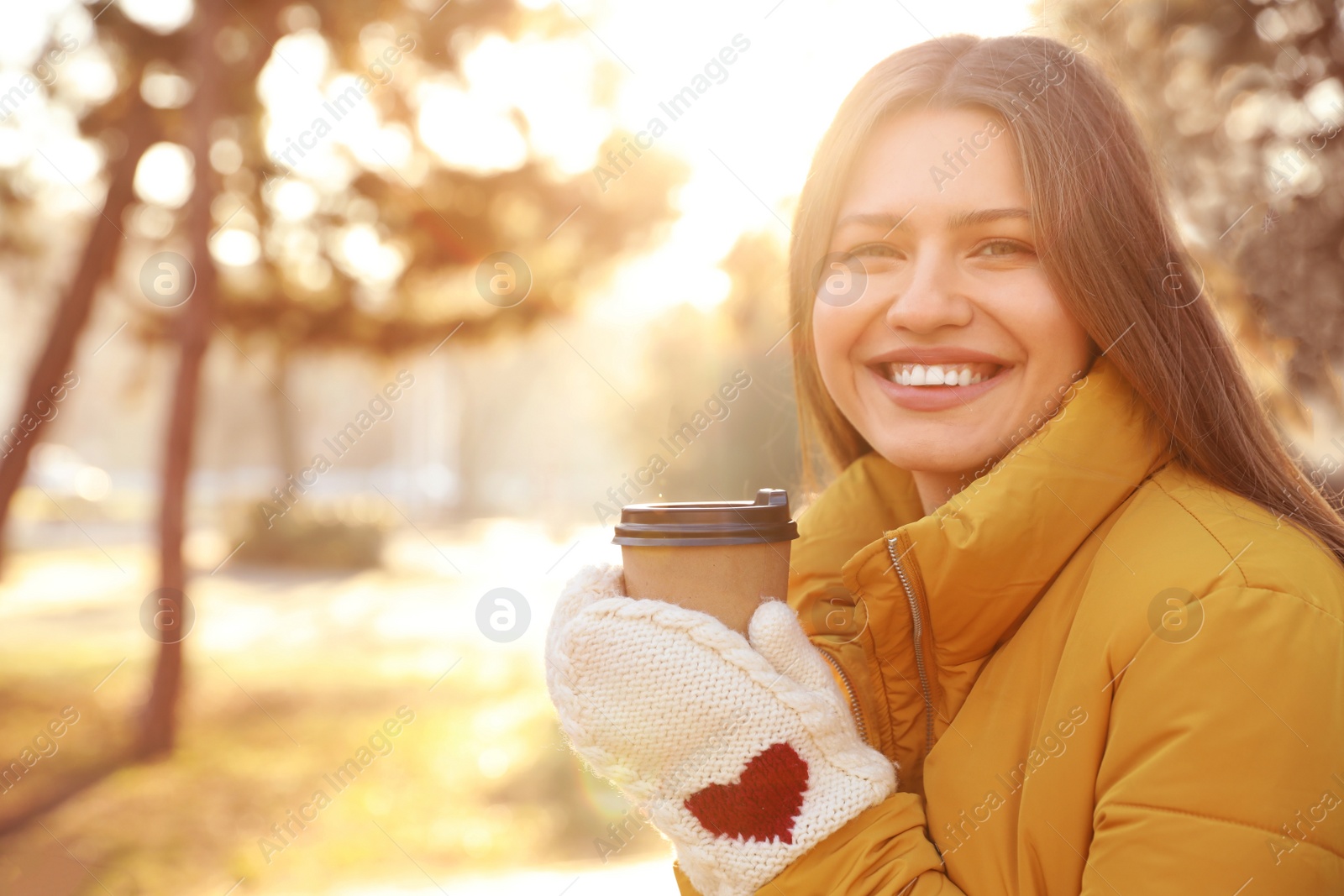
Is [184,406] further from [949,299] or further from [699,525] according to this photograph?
[949,299]

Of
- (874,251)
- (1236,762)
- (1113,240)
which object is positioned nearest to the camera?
(1236,762)

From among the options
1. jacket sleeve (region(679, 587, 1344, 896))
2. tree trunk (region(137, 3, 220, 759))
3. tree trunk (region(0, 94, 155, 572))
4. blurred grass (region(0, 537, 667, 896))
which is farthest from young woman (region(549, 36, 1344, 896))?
tree trunk (region(0, 94, 155, 572))

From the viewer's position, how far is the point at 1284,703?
3.46 feet

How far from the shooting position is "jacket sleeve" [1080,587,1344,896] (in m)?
1.04

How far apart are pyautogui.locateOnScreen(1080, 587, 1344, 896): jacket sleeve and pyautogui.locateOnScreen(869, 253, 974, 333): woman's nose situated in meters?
0.59

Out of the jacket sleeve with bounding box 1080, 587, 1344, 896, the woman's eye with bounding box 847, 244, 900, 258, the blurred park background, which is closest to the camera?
the jacket sleeve with bounding box 1080, 587, 1344, 896

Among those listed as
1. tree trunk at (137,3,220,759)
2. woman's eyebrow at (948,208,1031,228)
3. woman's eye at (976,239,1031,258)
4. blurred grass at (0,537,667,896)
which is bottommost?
blurred grass at (0,537,667,896)

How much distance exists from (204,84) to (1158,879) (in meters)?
6.39

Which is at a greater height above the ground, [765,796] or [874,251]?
[874,251]

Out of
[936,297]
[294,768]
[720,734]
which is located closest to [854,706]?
[720,734]

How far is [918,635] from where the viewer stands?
1.49 metres

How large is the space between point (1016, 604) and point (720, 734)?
18.6 inches

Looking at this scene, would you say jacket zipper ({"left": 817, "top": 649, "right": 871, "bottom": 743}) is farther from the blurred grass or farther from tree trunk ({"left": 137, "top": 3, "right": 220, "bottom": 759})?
tree trunk ({"left": 137, "top": 3, "right": 220, "bottom": 759})

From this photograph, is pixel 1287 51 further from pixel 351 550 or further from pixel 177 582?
pixel 351 550
